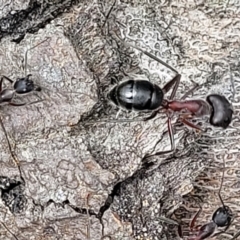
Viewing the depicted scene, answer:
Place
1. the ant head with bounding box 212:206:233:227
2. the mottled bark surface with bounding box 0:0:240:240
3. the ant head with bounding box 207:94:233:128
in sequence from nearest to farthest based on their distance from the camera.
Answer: the mottled bark surface with bounding box 0:0:240:240 < the ant head with bounding box 207:94:233:128 < the ant head with bounding box 212:206:233:227

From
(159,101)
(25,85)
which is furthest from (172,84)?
(25,85)

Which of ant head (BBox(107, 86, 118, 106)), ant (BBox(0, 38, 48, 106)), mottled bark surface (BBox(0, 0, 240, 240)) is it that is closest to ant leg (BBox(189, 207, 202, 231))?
mottled bark surface (BBox(0, 0, 240, 240))

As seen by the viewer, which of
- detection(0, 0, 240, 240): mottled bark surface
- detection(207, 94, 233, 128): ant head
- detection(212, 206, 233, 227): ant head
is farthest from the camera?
detection(212, 206, 233, 227): ant head

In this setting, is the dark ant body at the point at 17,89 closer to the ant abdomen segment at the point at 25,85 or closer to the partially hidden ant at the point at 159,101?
the ant abdomen segment at the point at 25,85

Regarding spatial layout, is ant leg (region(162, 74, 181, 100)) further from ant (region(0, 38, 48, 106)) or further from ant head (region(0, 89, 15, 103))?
ant head (region(0, 89, 15, 103))

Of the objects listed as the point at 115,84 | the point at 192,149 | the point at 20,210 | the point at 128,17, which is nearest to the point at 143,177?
the point at 192,149

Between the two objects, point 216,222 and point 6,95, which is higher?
point 6,95

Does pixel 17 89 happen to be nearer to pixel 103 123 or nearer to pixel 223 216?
pixel 103 123
